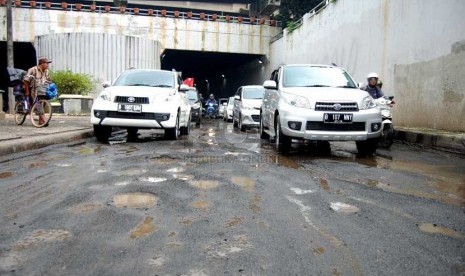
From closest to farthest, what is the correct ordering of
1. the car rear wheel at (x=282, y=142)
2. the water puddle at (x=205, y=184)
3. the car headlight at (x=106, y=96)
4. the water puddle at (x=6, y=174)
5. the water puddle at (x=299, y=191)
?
the water puddle at (x=299, y=191), the water puddle at (x=205, y=184), the water puddle at (x=6, y=174), the car rear wheel at (x=282, y=142), the car headlight at (x=106, y=96)

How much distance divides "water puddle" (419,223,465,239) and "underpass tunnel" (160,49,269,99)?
30.0 metres

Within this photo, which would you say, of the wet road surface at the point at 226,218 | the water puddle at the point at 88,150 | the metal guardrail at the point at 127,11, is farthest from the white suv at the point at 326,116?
the metal guardrail at the point at 127,11

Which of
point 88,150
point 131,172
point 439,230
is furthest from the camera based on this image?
point 88,150

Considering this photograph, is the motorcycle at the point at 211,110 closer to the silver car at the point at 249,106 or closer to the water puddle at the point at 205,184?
the silver car at the point at 249,106

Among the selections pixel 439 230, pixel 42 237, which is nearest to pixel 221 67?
pixel 439 230

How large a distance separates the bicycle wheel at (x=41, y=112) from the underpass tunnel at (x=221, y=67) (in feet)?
75.7

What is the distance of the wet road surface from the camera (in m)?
2.70

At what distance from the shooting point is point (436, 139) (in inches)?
396

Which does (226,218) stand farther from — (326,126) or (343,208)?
(326,126)

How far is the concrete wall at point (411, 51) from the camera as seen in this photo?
36.8ft

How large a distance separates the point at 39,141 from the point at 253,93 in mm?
9352

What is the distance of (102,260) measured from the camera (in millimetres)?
2684

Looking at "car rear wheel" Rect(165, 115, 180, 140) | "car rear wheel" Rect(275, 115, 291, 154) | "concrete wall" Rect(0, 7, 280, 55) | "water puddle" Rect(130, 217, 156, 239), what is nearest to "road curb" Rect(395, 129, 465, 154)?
"car rear wheel" Rect(275, 115, 291, 154)

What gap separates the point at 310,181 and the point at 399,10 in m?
11.3
